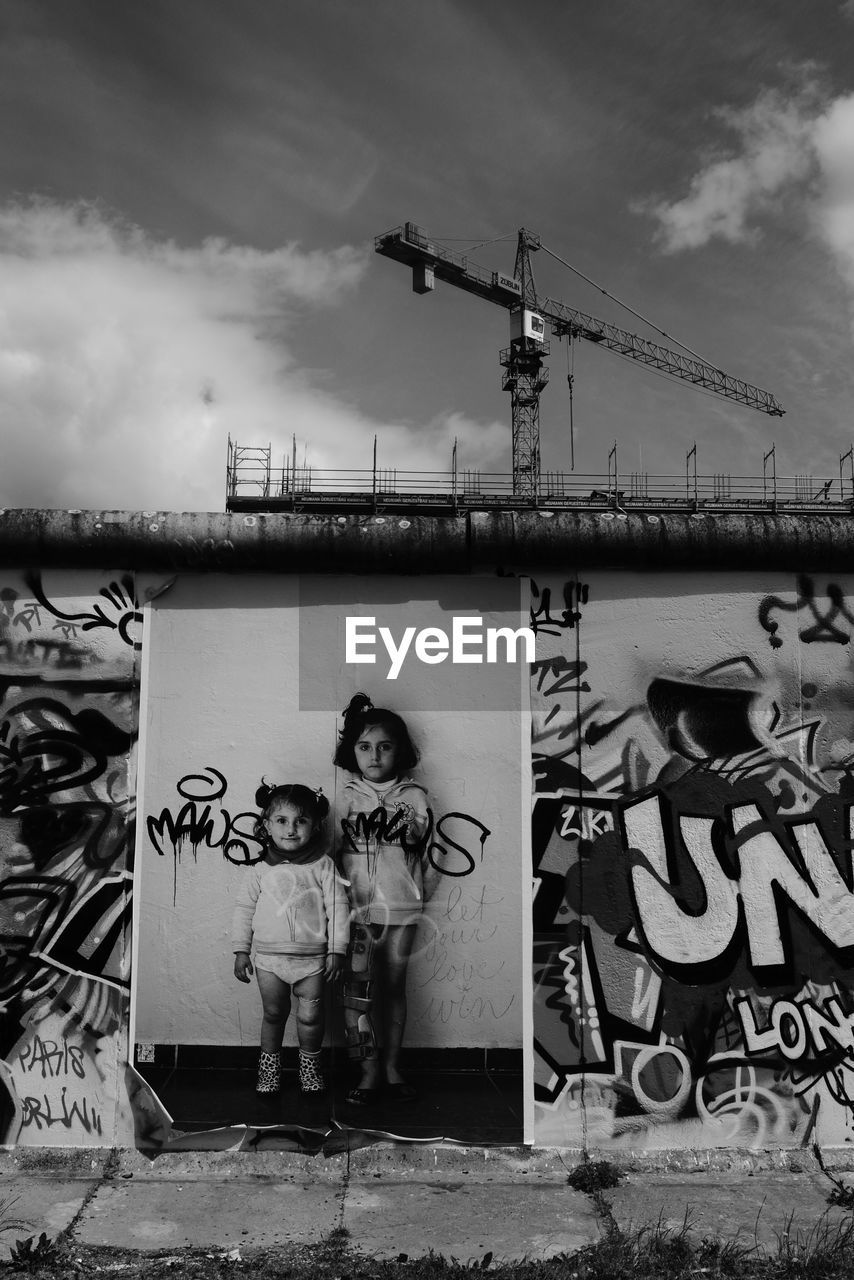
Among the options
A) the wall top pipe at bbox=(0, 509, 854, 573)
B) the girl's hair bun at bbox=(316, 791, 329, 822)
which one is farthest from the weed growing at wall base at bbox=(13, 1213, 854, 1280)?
the wall top pipe at bbox=(0, 509, 854, 573)

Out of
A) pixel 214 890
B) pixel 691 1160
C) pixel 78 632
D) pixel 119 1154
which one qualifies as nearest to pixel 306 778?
pixel 214 890

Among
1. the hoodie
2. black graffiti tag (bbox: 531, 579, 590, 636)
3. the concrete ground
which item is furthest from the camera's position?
black graffiti tag (bbox: 531, 579, 590, 636)

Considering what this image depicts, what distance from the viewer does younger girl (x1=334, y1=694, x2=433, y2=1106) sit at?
515cm

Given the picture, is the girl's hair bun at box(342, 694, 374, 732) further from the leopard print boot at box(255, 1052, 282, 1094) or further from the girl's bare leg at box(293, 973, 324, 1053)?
the leopard print boot at box(255, 1052, 282, 1094)

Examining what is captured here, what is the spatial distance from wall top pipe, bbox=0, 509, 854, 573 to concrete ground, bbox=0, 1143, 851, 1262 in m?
3.26

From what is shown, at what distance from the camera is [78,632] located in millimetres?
5383

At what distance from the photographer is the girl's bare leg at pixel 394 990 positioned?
5.15 meters

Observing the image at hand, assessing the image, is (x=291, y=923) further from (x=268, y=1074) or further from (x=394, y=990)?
(x=268, y=1074)

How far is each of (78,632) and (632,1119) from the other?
4130 millimetres

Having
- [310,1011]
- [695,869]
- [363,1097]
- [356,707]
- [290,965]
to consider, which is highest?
[356,707]

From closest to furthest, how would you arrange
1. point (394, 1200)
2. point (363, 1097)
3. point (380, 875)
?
point (394, 1200)
point (363, 1097)
point (380, 875)

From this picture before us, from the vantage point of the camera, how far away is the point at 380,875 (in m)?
5.25

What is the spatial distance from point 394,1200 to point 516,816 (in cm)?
203

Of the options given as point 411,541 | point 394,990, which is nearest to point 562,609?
point 411,541
